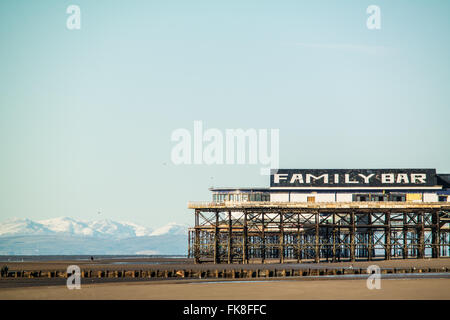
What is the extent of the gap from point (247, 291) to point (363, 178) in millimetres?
65980

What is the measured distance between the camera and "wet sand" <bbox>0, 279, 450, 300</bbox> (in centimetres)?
4959

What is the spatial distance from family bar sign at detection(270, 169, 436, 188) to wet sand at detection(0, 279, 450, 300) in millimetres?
54544

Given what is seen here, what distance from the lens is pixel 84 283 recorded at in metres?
61.4

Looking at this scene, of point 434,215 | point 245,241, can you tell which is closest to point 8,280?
point 245,241

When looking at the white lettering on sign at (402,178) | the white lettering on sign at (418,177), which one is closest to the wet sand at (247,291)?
the white lettering on sign at (402,178)

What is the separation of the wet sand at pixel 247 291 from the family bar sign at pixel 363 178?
54.5 m

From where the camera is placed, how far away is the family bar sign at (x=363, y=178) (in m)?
115

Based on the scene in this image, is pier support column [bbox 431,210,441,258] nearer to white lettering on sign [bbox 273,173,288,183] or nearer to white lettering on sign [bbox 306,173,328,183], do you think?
white lettering on sign [bbox 306,173,328,183]

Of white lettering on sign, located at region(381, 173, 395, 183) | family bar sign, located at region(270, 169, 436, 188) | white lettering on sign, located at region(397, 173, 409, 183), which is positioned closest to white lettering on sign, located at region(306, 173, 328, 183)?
family bar sign, located at region(270, 169, 436, 188)

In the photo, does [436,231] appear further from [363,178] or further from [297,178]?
[297,178]

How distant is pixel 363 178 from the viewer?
11562cm

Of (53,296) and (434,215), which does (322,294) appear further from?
(434,215)
